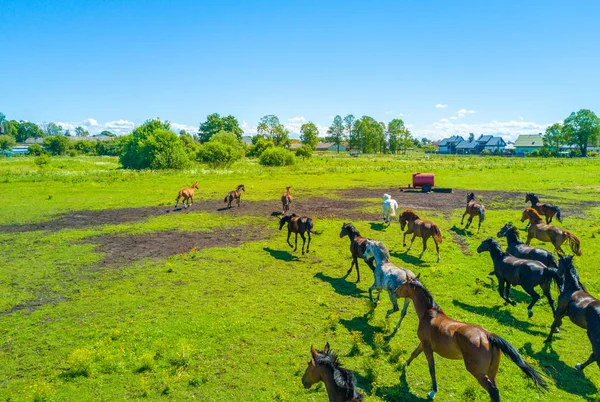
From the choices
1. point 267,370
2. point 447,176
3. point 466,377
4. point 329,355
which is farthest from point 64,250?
point 447,176

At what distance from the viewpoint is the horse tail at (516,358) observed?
5.04 meters

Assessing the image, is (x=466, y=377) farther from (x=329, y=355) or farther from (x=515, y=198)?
(x=515, y=198)

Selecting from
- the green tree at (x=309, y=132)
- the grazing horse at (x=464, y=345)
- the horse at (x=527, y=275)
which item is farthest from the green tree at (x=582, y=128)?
the grazing horse at (x=464, y=345)

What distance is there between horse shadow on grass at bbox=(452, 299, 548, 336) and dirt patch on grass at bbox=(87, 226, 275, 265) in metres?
9.99

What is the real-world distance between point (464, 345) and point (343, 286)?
547 cm

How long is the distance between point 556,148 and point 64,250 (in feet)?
378

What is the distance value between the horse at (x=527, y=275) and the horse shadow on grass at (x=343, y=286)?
417 centimetres

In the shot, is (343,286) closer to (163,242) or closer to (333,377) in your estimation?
(333,377)

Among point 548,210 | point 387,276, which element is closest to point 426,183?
point 548,210

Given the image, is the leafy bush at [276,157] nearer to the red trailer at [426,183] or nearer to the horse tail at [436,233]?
the red trailer at [426,183]

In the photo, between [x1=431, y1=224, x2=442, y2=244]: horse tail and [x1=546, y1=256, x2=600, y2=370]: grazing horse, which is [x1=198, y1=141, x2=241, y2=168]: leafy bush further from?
[x1=546, y1=256, x2=600, y2=370]: grazing horse

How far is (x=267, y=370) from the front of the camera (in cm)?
676

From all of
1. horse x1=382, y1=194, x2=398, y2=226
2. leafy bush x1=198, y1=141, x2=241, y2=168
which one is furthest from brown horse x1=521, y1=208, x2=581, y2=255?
leafy bush x1=198, y1=141, x2=241, y2=168

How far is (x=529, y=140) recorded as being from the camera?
11969 centimetres
